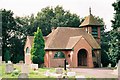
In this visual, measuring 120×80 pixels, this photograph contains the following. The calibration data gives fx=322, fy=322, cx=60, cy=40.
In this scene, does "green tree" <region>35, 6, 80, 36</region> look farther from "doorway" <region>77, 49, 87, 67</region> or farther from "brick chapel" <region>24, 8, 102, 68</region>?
"doorway" <region>77, 49, 87, 67</region>

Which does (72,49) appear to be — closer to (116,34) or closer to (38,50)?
(38,50)

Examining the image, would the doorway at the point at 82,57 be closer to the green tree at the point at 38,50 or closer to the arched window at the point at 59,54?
the arched window at the point at 59,54

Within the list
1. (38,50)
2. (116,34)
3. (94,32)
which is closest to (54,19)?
(94,32)

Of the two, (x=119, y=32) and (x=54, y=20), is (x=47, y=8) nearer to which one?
(x=54, y=20)

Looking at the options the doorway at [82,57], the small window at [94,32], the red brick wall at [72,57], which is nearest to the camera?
the red brick wall at [72,57]

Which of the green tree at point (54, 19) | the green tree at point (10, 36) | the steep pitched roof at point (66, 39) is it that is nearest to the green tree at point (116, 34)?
the steep pitched roof at point (66, 39)

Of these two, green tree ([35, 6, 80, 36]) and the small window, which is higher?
green tree ([35, 6, 80, 36])

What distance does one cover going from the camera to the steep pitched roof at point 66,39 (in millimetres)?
43969

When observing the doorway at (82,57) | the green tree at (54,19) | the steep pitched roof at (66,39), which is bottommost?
the doorway at (82,57)

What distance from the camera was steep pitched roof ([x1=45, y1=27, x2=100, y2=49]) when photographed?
1731 inches

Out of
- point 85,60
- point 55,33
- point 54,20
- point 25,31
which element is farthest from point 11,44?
point 85,60

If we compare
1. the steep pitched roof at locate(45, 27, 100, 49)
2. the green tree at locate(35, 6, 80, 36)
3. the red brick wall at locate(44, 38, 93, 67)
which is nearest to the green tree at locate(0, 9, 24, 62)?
the green tree at locate(35, 6, 80, 36)

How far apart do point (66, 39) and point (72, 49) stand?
370cm

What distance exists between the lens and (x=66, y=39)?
46.0 m
